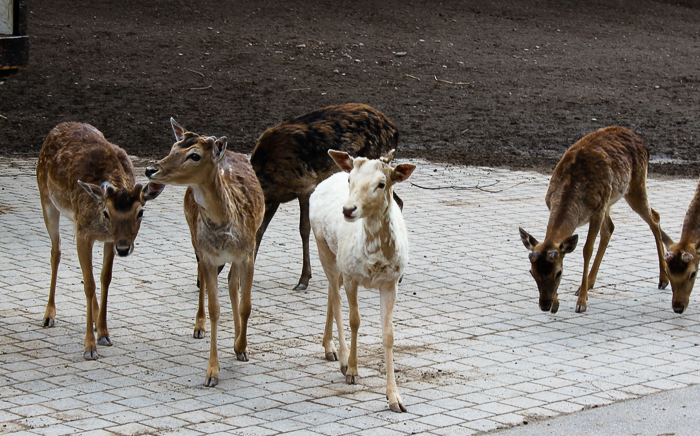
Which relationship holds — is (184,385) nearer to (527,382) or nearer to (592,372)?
(527,382)

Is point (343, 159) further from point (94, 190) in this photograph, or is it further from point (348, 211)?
point (94, 190)

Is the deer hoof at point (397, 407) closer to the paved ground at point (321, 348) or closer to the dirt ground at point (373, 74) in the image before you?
the paved ground at point (321, 348)

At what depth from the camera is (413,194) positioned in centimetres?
1345

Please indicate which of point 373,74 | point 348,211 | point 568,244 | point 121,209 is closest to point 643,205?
point 568,244

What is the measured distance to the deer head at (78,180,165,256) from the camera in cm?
684

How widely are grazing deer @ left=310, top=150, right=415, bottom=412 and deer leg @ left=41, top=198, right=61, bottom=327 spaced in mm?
2568

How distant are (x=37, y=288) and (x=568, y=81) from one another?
15261mm

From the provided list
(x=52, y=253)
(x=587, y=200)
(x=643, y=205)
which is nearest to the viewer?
(x=52, y=253)

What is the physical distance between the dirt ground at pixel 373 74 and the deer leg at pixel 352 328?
9236mm

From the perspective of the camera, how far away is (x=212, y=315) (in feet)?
22.6

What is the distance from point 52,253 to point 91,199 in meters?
0.99

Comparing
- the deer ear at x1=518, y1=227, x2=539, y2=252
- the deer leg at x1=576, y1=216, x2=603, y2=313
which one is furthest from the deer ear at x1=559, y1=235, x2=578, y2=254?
the deer leg at x1=576, y1=216, x2=603, y2=313

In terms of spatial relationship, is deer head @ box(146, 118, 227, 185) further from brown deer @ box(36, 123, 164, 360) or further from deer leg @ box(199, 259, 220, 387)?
deer leg @ box(199, 259, 220, 387)

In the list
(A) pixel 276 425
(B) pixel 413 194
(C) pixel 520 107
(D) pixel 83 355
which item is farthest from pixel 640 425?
(C) pixel 520 107
